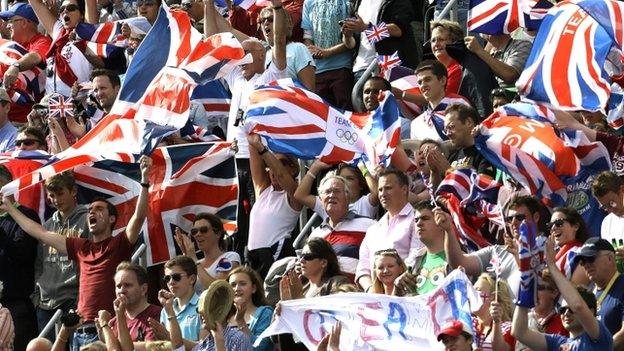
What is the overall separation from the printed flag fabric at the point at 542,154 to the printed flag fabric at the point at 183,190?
219 cm

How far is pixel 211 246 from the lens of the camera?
570 inches

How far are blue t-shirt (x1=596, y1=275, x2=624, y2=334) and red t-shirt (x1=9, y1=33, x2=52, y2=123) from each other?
27.5 ft

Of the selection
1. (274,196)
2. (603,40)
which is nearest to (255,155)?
(274,196)

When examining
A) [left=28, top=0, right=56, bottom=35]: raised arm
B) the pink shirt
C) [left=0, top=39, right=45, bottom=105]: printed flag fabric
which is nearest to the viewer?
the pink shirt

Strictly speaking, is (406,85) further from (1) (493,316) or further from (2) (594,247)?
(1) (493,316)

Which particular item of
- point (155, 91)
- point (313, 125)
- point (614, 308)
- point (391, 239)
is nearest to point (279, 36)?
point (155, 91)

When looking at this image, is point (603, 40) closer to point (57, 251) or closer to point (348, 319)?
point (348, 319)

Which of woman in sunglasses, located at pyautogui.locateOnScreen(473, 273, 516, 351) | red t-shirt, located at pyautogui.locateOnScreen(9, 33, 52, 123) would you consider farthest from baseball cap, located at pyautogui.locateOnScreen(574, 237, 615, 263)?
red t-shirt, located at pyautogui.locateOnScreen(9, 33, 52, 123)

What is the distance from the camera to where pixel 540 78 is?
14102mm

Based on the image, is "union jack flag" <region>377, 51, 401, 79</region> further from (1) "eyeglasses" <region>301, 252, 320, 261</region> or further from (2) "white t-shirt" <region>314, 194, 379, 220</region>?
(1) "eyeglasses" <region>301, 252, 320, 261</region>

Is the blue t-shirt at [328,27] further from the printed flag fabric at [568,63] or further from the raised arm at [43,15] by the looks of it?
the printed flag fabric at [568,63]

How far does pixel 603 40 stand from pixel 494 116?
0.96 meters

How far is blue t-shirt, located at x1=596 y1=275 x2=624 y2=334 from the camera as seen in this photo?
475 inches

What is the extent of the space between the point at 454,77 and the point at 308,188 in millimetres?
1778
